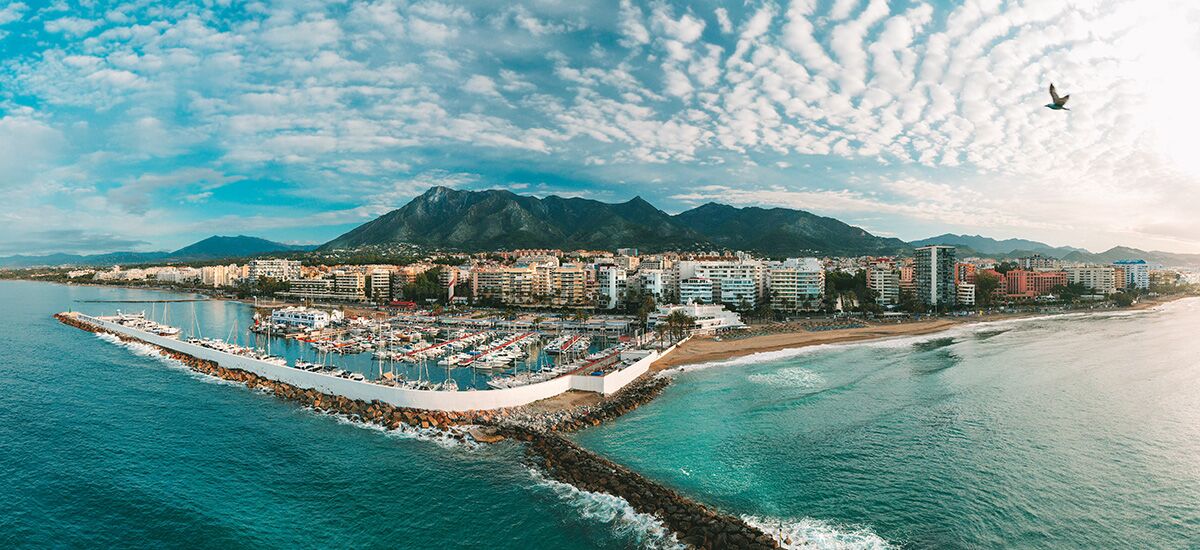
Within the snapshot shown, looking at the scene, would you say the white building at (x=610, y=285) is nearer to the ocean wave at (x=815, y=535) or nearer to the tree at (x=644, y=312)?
the tree at (x=644, y=312)

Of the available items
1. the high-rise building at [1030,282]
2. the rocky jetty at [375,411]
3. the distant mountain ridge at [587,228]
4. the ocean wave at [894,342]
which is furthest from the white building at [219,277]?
the high-rise building at [1030,282]

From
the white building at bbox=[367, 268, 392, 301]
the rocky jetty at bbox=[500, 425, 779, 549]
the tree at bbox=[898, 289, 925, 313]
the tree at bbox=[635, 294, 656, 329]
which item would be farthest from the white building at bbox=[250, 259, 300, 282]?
the rocky jetty at bbox=[500, 425, 779, 549]

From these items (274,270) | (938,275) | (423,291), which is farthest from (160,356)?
(938,275)

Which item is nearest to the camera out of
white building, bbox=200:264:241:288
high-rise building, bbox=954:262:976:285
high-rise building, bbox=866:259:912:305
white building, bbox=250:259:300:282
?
high-rise building, bbox=866:259:912:305

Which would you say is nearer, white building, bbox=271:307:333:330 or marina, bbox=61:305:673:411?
marina, bbox=61:305:673:411

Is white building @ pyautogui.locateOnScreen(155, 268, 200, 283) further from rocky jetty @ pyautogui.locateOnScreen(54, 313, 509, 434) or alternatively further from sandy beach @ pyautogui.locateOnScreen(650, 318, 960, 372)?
sandy beach @ pyautogui.locateOnScreen(650, 318, 960, 372)

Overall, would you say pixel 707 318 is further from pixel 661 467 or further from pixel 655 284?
pixel 661 467

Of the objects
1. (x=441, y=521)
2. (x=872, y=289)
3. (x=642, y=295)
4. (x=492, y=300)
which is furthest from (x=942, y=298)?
(x=441, y=521)
